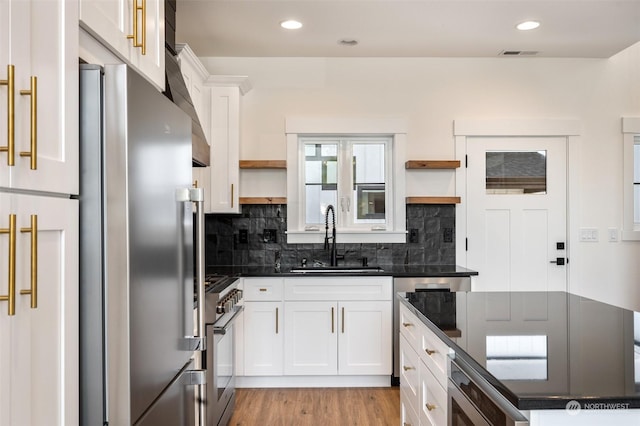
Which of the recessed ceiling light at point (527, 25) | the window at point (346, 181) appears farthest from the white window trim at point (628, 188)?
the window at point (346, 181)

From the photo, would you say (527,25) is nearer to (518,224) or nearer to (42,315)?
(518,224)

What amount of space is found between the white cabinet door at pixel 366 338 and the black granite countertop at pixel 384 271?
26cm

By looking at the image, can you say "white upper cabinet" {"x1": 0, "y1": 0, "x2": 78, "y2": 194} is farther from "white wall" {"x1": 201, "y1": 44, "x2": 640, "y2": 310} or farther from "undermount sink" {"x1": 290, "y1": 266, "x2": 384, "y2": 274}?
"white wall" {"x1": 201, "y1": 44, "x2": 640, "y2": 310}

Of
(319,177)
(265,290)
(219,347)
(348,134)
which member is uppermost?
(348,134)

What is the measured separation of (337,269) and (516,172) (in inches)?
71.1

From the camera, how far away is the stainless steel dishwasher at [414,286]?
3.64m

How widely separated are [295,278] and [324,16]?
6.14ft

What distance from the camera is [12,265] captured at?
29.2 inches

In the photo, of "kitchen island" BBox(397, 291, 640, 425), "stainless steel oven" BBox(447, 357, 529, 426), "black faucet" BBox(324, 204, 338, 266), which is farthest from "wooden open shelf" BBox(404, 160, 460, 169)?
"stainless steel oven" BBox(447, 357, 529, 426)

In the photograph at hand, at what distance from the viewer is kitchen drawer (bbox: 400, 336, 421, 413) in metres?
2.08

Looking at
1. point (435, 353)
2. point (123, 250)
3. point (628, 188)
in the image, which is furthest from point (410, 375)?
point (628, 188)

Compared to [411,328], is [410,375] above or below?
below

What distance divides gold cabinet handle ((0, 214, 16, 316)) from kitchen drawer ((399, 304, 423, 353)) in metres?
1.58

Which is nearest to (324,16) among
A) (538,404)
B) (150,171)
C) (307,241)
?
(307,241)
